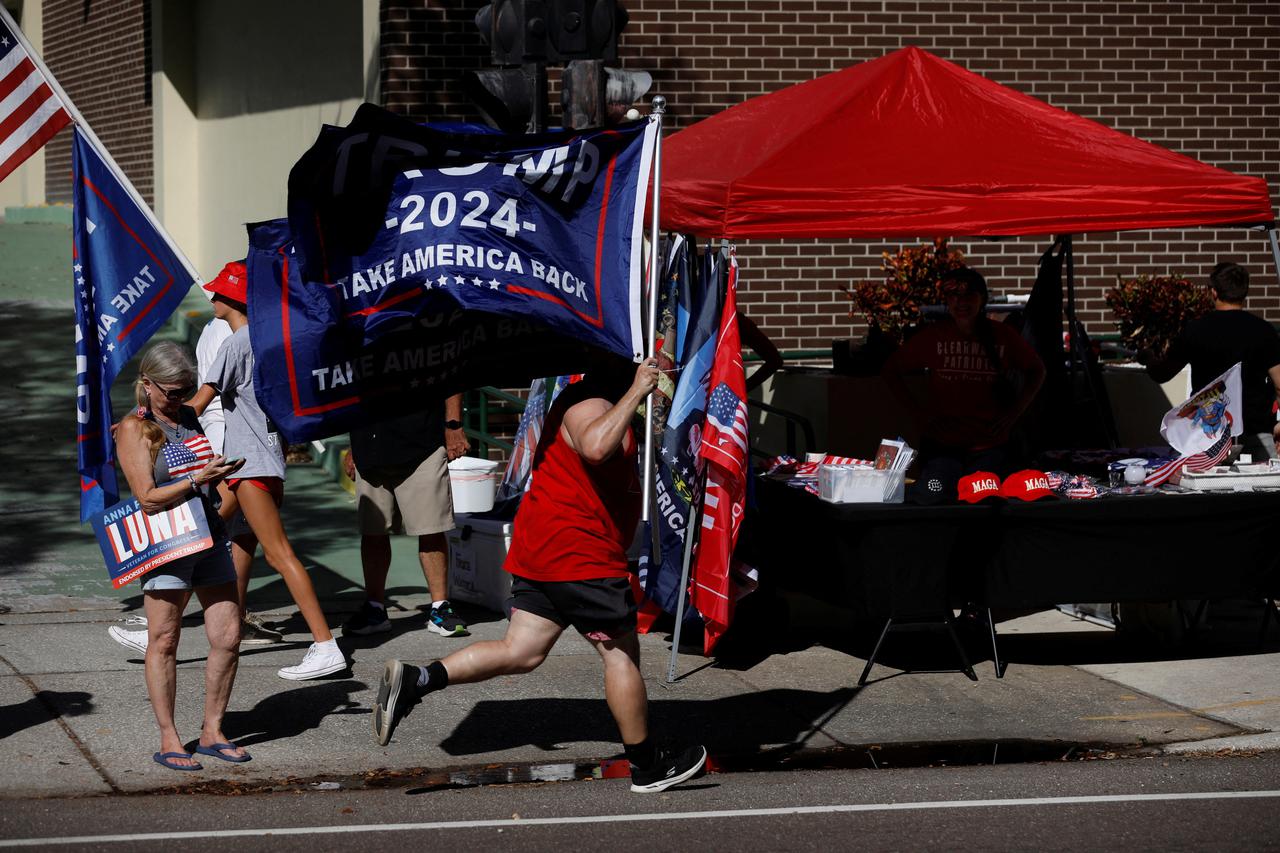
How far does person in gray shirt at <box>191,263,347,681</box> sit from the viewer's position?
7.94m

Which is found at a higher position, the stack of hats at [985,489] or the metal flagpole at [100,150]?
the metal flagpole at [100,150]

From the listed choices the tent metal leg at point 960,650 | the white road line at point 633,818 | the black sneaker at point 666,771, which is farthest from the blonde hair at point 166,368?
the tent metal leg at point 960,650

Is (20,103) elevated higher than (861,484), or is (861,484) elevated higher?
(20,103)

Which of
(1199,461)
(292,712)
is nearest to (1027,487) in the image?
(1199,461)

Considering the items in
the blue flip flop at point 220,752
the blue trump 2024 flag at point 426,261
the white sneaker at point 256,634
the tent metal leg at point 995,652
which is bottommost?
the white sneaker at point 256,634

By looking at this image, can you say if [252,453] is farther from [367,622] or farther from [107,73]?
[107,73]

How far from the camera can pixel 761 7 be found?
14117 millimetres

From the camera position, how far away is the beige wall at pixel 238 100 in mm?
16172

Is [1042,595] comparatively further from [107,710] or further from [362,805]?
[107,710]

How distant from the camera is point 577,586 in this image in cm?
626

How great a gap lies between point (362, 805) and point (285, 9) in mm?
12683

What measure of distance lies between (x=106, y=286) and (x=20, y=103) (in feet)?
3.04

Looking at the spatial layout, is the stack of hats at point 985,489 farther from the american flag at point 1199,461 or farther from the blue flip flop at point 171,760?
the blue flip flop at point 171,760

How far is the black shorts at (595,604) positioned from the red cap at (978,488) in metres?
2.53
